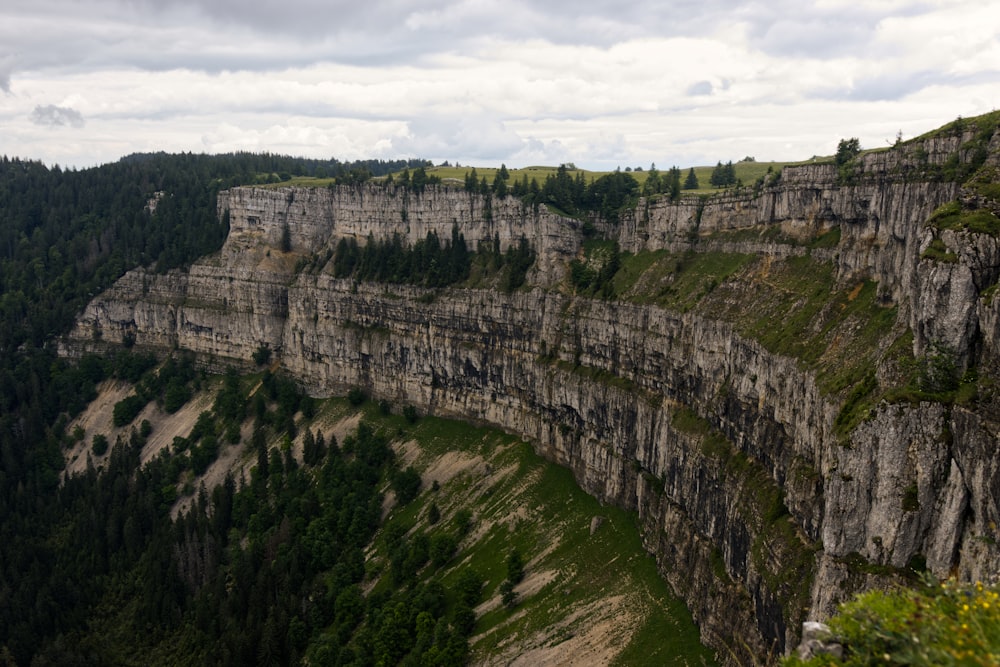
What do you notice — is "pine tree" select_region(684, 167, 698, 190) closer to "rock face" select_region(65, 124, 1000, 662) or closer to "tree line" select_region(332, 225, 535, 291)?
"rock face" select_region(65, 124, 1000, 662)

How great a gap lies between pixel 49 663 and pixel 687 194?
113677mm

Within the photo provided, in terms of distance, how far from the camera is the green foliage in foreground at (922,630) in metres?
25.6

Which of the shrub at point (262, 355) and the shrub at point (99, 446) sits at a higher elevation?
the shrub at point (262, 355)

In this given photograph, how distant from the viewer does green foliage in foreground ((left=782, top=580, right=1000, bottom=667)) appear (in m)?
25.6

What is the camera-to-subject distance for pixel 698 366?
86.2m

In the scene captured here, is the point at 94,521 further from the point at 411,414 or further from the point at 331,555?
the point at 411,414

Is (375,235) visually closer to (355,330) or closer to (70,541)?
(355,330)

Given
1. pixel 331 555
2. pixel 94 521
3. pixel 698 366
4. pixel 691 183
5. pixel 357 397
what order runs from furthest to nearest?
pixel 357 397 → pixel 691 183 → pixel 94 521 → pixel 331 555 → pixel 698 366

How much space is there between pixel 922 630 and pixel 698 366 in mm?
59936

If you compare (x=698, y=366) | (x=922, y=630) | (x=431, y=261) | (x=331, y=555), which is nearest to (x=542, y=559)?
(x=698, y=366)

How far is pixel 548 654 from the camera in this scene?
83.6 meters

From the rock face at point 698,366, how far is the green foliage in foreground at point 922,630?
1096 cm

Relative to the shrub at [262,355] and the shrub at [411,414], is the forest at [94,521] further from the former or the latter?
the shrub at [262,355]

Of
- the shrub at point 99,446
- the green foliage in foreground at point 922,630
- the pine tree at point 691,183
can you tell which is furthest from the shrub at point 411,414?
the green foliage in foreground at point 922,630
